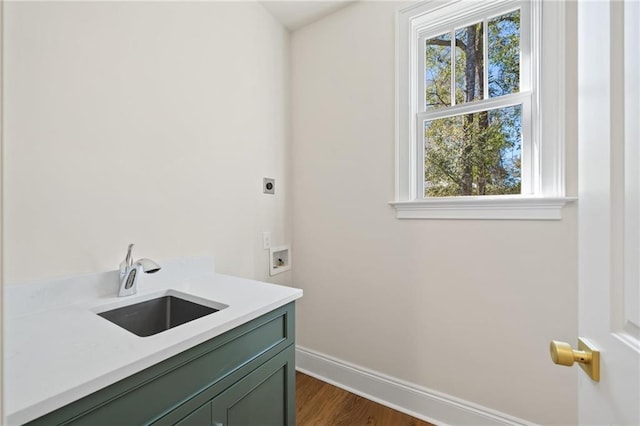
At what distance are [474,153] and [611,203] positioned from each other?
125 cm

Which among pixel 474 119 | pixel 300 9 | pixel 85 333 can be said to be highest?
Result: pixel 300 9

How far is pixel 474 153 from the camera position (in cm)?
161

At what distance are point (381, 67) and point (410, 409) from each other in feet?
6.88

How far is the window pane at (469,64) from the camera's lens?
1.60 m

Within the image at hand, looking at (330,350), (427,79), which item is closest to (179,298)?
(330,350)

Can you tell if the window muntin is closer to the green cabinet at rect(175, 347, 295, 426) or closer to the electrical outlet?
the electrical outlet

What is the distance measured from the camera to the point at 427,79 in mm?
1757

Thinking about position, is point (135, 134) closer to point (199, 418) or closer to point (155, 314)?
point (155, 314)

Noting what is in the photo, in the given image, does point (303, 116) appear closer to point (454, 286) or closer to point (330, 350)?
point (454, 286)

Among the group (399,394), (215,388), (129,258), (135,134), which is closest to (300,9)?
(135,134)

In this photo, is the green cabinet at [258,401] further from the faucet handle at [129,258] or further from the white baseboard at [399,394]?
the white baseboard at [399,394]

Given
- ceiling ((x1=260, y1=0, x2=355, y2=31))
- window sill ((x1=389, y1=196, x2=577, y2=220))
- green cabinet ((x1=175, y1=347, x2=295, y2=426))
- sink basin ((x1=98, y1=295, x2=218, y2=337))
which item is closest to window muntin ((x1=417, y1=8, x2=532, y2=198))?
window sill ((x1=389, y1=196, x2=577, y2=220))

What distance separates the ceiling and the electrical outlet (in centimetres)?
119

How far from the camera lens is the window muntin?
1.50 metres
